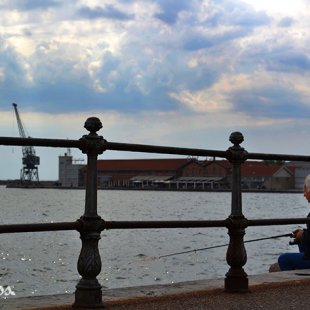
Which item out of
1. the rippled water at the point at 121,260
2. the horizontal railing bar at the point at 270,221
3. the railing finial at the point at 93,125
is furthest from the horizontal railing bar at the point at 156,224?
the rippled water at the point at 121,260

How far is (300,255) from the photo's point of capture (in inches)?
→ 249

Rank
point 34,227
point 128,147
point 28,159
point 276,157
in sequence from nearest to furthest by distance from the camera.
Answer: point 34,227 < point 128,147 < point 276,157 < point 28,159

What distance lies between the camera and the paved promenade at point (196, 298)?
434cm

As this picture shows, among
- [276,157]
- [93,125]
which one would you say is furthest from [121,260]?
[93,125]

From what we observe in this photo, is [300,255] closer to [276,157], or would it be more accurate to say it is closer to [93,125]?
[276,157]

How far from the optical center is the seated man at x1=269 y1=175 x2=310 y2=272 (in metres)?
5.71

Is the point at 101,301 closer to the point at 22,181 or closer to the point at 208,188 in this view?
the point at 208,188

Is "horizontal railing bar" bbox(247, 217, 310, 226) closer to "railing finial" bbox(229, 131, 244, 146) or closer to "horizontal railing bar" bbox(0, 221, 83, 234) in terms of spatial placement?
"railing finial" bbox(229, 131, 244, 146)

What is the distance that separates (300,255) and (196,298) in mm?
Result: 1931

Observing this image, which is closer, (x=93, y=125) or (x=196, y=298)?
(x=93, y=125)

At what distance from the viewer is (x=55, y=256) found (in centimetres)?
2325

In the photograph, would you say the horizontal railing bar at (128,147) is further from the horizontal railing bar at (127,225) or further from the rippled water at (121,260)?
the rippled water at (121,260)

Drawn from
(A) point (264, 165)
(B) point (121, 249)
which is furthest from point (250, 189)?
(B) point (121, 249)

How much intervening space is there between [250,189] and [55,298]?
6763 inches
